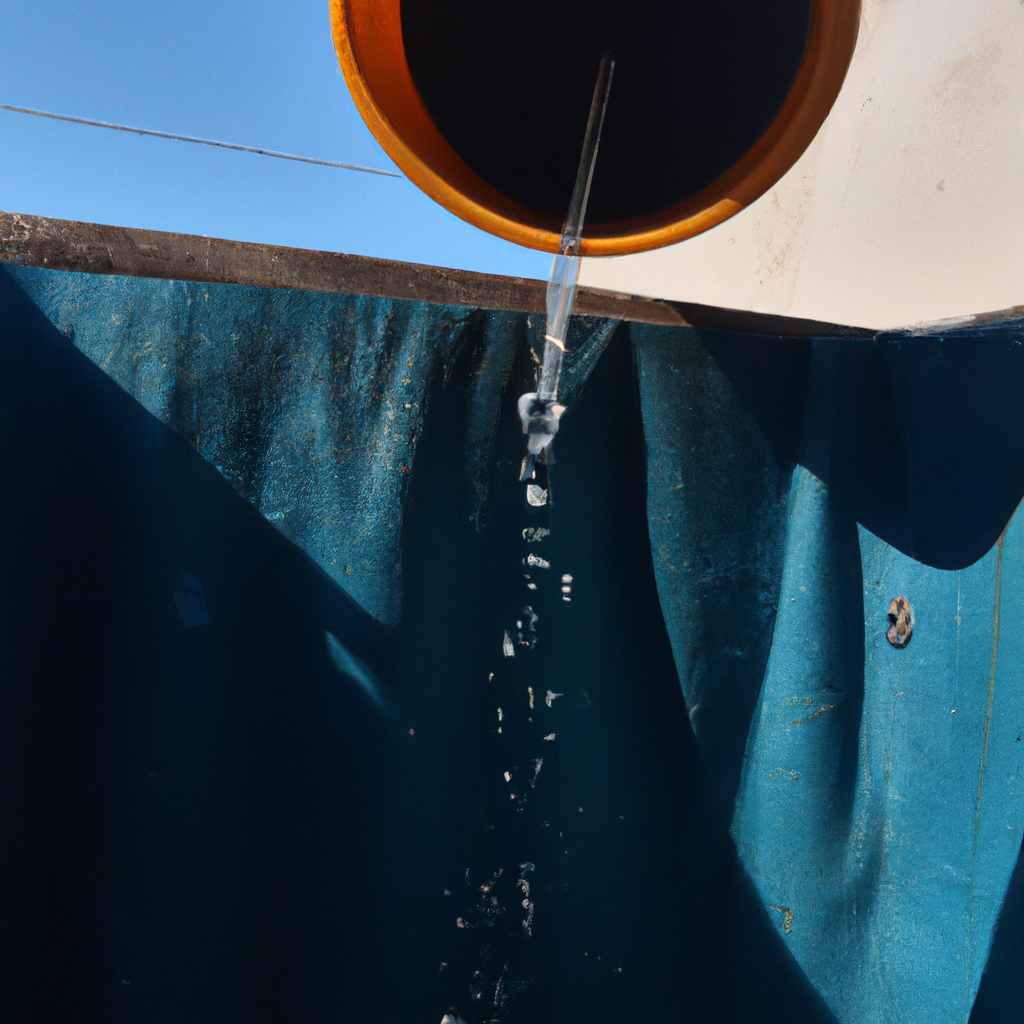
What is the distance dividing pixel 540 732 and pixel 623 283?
1.49m

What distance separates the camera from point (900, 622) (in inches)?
45.0

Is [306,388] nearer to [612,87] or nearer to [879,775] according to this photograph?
[612,87]

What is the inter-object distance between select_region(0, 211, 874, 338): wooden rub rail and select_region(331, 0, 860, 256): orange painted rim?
281mm

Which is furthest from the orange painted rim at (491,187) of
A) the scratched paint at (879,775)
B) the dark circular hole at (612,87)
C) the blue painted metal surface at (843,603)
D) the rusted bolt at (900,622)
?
the rusted bolt at (900,622)

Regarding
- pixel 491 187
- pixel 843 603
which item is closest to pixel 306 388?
pixel 491 187

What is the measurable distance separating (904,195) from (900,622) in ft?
3.45

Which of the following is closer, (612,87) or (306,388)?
(612,87)

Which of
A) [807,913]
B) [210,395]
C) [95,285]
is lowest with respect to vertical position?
[807,913]

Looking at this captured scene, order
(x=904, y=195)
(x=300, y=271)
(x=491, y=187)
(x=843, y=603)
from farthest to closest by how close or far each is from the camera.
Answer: (x=904, y=195)
(x=843, y=603)
(x=300, y=271)
(x=491, y=187)

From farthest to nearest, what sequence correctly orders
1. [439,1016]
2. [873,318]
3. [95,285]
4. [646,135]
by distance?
[873,318], [439,1016], [95,285], [646,135]

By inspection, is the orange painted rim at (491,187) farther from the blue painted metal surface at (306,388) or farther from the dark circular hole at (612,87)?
the blue painted metal surface at (306,388)

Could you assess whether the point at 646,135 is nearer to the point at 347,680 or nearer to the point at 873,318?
the point at 347,680

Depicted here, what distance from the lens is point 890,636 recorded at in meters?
1.15

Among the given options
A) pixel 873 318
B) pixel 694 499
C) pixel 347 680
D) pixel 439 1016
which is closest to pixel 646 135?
pixel 694 499
